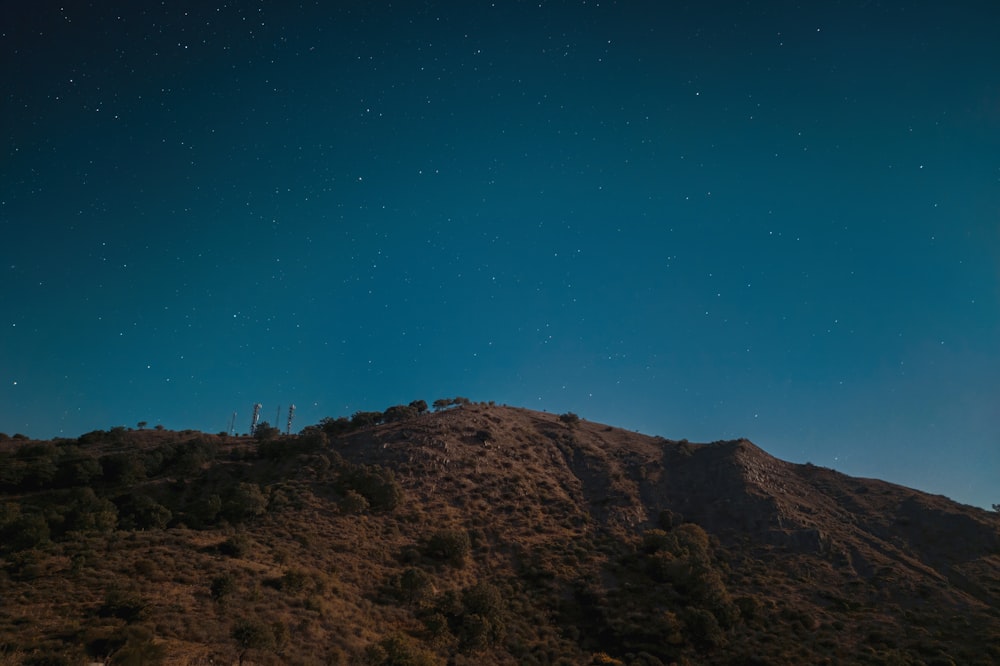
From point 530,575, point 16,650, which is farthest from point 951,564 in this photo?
point 16,650

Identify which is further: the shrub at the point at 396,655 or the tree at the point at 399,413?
the tree at the point at 399,413

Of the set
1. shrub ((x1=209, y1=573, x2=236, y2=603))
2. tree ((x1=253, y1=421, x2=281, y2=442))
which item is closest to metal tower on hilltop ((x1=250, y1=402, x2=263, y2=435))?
tree ((x1=253, y1=421, x2=281, y2=442))

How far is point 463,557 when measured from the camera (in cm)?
4862

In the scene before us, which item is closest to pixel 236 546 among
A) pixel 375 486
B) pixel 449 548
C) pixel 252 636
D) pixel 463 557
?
pixel 252 636

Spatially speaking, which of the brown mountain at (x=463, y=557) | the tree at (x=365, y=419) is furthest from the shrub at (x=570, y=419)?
the tree at (x=365, y=419)

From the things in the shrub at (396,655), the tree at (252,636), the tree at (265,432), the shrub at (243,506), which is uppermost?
the tree at (265,432)

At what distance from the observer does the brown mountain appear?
29875mm

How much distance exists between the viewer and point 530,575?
161 ft

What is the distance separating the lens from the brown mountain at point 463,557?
2988cm

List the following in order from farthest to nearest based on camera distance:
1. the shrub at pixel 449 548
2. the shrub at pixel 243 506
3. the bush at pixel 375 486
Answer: the bush at pixel 375 486 < the shrub at pixel 449 548 < the shrub at pixel 243 506

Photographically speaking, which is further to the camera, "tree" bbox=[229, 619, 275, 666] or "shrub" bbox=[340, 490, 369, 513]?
"shrub" bbox=[340, 490, 369, 513]

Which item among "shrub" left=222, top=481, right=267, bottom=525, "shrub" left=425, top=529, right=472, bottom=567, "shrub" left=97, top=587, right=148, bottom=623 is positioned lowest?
"shrub" left=97, top=587, right=148, bottom=623

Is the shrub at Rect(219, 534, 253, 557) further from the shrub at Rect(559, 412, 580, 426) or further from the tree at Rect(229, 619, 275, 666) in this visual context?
the shrub at Rect(559, 412, 580, 426)

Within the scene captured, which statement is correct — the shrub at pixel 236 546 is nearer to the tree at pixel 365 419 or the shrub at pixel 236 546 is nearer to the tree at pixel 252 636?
the tree at pixel 252 636
